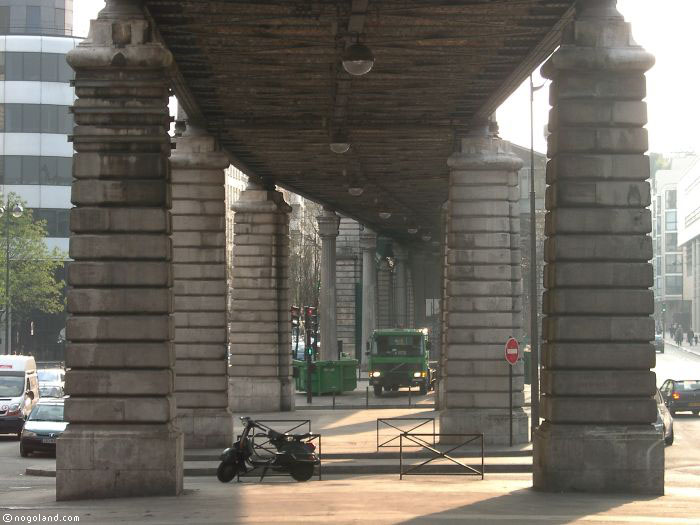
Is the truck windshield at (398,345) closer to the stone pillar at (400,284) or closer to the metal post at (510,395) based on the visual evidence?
the metal post at (510,395)

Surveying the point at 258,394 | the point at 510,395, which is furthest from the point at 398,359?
the point at 510,395

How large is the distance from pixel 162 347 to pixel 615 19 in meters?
8.23

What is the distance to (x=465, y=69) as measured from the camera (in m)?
27.7

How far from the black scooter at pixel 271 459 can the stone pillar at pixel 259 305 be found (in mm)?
21168

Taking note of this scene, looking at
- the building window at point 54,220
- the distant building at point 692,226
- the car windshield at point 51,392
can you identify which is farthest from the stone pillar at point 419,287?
the distant building at point 692,226

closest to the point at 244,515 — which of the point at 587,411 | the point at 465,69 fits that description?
the point at 587,411

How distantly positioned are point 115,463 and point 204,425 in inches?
493

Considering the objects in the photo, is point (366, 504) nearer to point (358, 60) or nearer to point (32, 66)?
point (358, 60)

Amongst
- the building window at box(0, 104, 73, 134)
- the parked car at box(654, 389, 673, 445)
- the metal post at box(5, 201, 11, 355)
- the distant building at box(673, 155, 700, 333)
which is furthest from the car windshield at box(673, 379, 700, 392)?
the distant building at box(673, 155, 700, 333)

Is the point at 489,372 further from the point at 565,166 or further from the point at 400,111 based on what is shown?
the point at 565,166

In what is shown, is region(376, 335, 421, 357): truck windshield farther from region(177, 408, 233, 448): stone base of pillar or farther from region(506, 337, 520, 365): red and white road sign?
region(177, 408, 233, 448): stone base of pillar

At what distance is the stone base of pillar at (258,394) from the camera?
48.3 meters

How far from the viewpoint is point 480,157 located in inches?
1383

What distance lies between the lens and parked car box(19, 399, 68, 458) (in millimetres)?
35750
